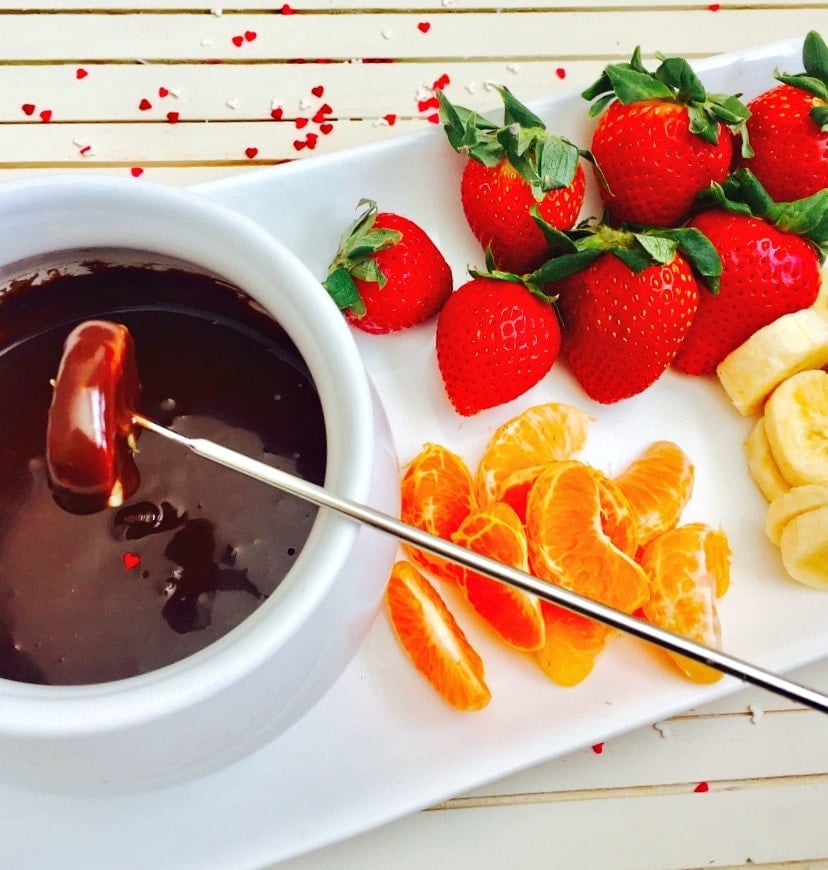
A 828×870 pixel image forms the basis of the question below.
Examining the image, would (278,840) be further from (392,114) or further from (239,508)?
(392,114)

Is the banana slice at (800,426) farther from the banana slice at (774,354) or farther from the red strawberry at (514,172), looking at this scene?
the red strawberry at (514,172)

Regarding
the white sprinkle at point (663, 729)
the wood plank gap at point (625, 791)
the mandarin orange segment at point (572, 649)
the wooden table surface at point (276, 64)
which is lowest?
the wood plank gap at point (625, 791)

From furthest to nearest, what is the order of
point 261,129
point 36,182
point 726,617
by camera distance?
point 261,129, point 726,617, point 36,182

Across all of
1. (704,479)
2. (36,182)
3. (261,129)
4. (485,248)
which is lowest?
(704,479)

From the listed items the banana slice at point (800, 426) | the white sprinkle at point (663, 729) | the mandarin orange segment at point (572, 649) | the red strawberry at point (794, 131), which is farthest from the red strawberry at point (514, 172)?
the white sprinkle at point (663, 729)

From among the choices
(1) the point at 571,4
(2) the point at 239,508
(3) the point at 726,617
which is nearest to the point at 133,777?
(2) the point at 239,508

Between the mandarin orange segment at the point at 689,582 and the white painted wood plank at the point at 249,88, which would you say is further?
the white painted wood plank at the point at 249,88

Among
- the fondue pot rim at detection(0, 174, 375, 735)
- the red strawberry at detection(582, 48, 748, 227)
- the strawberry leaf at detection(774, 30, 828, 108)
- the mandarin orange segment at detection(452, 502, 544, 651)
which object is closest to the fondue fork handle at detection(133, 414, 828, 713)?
the fondue pot rim at detection(0, 174, 375, 735)
